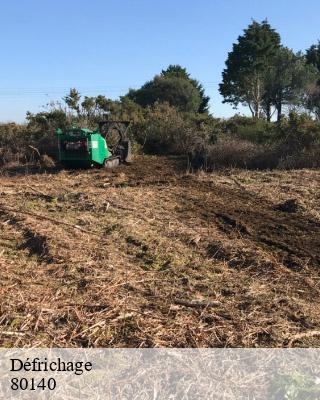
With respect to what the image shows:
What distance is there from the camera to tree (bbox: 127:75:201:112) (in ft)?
145

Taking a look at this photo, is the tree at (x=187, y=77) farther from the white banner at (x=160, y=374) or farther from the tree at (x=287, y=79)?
the white banner at (x=160, y=374)

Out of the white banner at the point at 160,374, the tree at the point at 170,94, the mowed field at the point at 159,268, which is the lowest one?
the white banner at the point at 160,374

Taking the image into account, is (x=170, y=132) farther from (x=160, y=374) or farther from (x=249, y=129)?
(x=160, y=374)

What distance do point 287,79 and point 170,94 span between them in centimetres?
1031

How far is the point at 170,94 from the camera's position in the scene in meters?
45.0

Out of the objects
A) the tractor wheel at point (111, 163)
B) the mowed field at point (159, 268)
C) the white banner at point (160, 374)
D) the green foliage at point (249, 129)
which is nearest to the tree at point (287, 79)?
the green foliage at point (249, 129)

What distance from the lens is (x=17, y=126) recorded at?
2069 centimetres

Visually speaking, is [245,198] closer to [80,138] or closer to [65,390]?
[80,138]

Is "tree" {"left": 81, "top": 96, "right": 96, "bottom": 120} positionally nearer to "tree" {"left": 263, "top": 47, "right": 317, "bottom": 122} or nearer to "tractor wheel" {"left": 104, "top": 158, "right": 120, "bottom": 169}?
"tractor wheel" {"left": 104, "top": 158, "right": 120, "bottom": 169}

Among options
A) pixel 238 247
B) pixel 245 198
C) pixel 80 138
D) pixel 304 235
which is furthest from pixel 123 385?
pixel 80 138

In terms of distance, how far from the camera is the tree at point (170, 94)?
44281 millimetres

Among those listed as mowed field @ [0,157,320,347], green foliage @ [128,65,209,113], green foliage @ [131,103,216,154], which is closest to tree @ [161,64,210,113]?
green foliage @ [128,65,209,113]

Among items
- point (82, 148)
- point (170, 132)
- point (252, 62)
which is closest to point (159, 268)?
point (82, 148)

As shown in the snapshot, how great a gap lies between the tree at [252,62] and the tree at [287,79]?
0.73m
